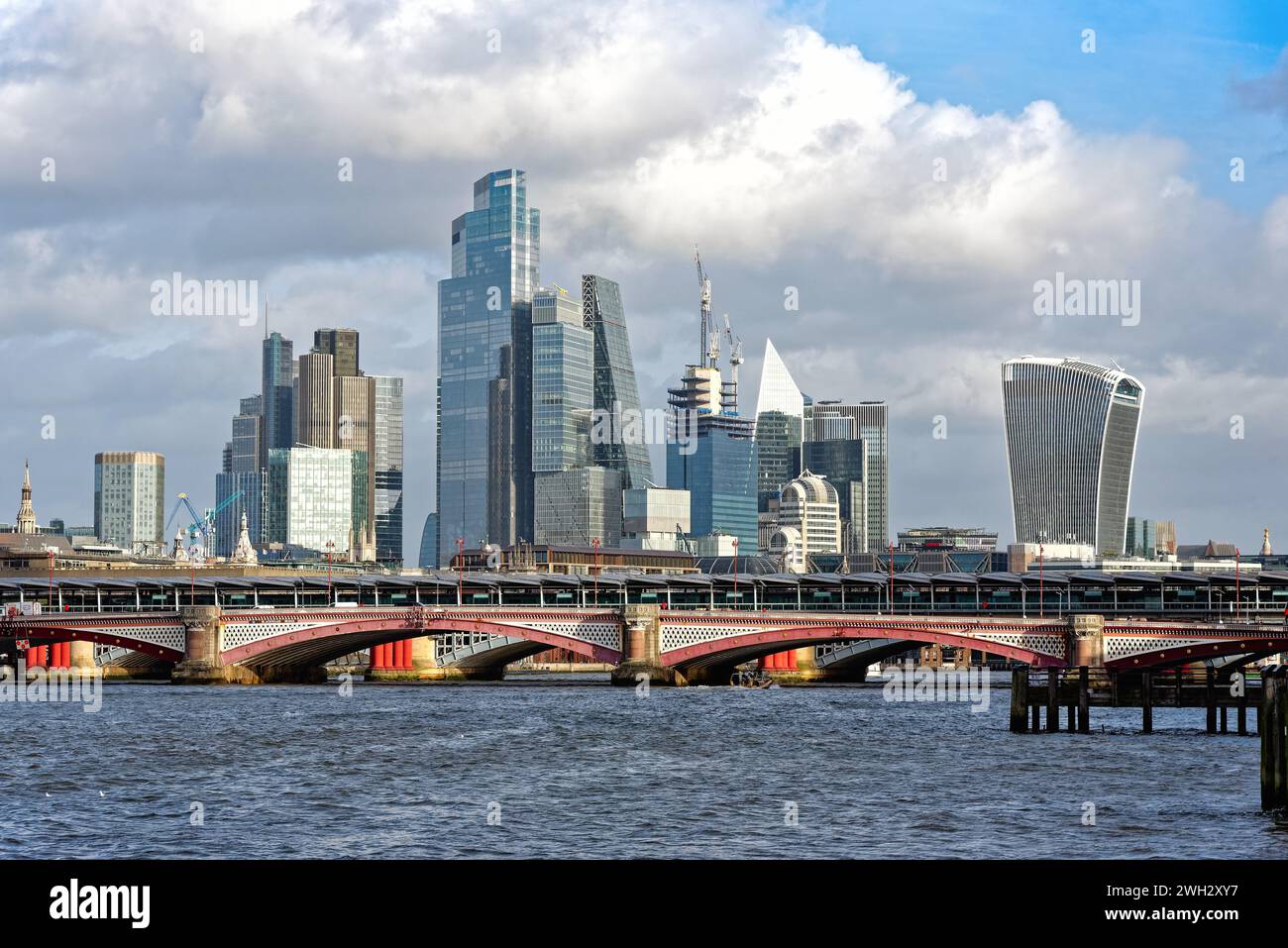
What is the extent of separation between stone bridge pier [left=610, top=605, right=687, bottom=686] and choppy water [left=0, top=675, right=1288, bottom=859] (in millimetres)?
36883

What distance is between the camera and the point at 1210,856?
44000 millimetres

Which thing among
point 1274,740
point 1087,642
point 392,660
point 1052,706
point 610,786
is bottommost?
point 392,660

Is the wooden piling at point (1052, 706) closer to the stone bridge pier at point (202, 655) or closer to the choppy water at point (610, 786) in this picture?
the choppy water at point (610, 786)

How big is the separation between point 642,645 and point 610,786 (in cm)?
8563

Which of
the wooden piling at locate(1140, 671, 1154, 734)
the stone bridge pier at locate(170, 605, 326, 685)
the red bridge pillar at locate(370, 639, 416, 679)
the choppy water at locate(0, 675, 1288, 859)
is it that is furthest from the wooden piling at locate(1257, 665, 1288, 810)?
the red bridge pillar at locate(370, 639, 416, 679)

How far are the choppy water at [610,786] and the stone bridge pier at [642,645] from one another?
3688 centimetres

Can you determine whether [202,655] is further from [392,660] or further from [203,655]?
[392,660]

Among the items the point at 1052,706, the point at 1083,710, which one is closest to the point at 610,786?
the point at 1052,706

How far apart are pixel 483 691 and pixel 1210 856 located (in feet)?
357

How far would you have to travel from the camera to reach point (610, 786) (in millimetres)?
63062

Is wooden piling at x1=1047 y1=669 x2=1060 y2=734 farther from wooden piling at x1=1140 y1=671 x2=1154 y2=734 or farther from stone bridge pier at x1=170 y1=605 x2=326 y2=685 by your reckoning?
stone bridge pier at x1=170 y1=605 x2=326 y2=685

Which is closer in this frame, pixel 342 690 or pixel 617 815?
pixel 617 815
